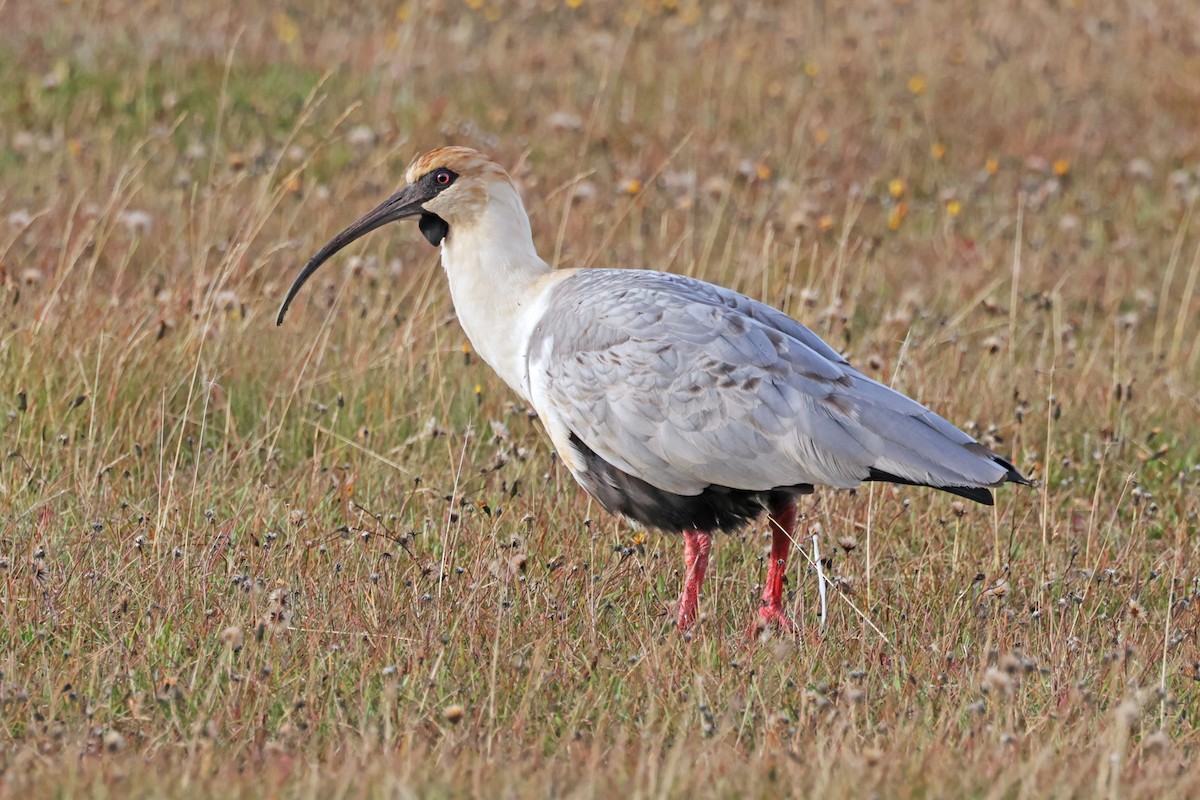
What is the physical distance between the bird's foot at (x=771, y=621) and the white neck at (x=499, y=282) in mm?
1059

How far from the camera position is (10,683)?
399 cm

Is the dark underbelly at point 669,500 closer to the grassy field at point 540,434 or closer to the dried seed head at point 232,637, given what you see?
the grassy field at point 540,434

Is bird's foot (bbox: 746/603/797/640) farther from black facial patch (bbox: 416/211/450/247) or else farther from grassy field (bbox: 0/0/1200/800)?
black facial patch (bbox: 416/211/450/247)

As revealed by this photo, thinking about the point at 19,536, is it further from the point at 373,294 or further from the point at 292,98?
the point at 292,98

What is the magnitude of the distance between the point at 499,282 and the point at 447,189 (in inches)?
14.3

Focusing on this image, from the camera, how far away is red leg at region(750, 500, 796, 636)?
486 cm

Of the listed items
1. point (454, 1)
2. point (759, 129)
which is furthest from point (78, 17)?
point (759, 129)

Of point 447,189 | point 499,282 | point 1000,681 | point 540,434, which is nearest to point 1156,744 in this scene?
point 1000,681

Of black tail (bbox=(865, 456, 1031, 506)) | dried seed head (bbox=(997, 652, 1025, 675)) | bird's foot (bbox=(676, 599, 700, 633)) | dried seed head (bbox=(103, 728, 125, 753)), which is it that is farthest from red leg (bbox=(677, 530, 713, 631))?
dried seed head (bbox=(103, 728, 125, 753))

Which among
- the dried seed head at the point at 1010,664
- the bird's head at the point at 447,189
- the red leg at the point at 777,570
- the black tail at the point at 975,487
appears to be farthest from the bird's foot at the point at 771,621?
the bird's head at the point at 447,189

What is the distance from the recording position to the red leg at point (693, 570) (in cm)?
495

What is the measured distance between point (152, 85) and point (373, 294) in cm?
336

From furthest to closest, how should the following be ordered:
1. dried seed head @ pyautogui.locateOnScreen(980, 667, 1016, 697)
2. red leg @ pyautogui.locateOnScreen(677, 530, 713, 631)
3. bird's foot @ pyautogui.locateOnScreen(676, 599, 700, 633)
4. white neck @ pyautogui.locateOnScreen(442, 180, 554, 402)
→ white neck @ pyautogui.locateOnScreen(442, 180, 554, 402) < red leg @ pyautogui.locateOnScreen(677, 530, 713, 631) < bird's foot @ pyautogui.locateOnScreen(676, 599, 700, 633) < dried seed head @ pyautogui.locateOnScreen(980, 667, 1016, 697)

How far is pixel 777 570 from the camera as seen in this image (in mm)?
5035
